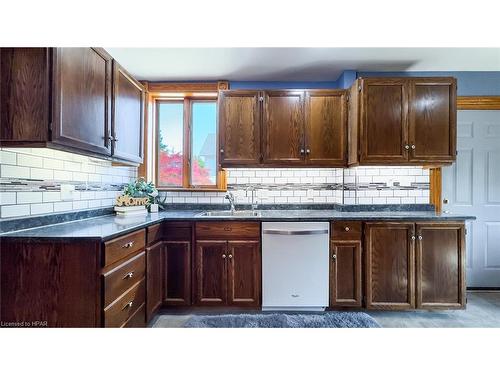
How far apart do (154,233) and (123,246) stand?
0.61 metres

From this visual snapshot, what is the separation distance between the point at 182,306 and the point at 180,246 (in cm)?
57

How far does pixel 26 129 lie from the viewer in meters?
1.58

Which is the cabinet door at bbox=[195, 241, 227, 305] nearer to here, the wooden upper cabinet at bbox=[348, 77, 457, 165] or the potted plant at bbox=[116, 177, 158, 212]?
the potted plant at bbox=[116, 177, 158, 212]

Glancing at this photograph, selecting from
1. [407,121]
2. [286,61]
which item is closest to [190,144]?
[286,61]

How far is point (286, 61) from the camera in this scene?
2910mm

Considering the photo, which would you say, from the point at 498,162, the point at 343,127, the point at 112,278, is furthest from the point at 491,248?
the point at 112,278

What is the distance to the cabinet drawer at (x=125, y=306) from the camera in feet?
5.50

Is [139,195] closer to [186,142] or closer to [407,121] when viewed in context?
[186,142]

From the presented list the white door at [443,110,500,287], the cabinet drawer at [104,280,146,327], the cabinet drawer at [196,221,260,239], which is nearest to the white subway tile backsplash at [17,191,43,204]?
the cabinet drawer at [104,280,146,327]

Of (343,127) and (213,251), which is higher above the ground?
(343,127)

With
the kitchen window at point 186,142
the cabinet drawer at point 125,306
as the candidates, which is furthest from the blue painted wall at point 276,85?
the cabinet drawer at point 125,306

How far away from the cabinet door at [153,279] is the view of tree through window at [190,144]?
3.58 feet

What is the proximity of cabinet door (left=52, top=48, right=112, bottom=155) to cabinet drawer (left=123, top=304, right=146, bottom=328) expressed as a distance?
3.96 feet

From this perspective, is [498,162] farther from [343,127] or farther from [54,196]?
[54,196]
